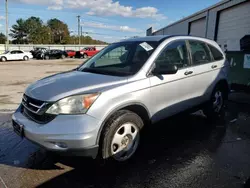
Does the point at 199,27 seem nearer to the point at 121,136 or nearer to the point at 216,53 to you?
the point at 216,53

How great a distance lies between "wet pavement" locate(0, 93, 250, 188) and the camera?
320cm

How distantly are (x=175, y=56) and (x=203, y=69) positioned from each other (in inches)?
30.0

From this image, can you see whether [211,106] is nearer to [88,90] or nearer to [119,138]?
[119,138]

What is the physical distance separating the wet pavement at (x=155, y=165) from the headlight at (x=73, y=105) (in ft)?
2.29

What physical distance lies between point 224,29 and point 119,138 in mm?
14518

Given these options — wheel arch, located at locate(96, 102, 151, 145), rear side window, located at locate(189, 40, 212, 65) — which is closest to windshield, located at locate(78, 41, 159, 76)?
wheel arch, located at locate(96, 102, 151, 145)

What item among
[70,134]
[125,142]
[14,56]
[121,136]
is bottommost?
[125,142]

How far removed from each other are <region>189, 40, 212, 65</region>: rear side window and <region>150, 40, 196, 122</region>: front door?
225 mm

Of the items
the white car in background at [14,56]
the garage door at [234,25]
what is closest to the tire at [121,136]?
the garage door at [234,25]

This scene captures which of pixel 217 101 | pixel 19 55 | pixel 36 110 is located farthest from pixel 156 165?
pixel 19 55

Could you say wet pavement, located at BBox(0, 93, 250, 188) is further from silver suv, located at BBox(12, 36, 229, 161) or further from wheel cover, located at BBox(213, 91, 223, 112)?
wheel cover, located at BBox(213, 91, 223, 112)

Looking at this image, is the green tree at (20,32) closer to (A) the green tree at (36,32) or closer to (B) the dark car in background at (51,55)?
(A) the green tree at (36,32)

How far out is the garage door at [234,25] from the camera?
526 inches

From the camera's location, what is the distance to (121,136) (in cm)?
348
